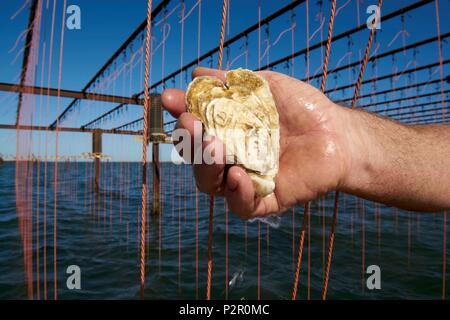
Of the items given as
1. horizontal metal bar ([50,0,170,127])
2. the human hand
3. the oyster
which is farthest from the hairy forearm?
horizontal metal bar ([50,0,170,127])

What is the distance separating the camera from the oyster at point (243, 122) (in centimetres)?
183

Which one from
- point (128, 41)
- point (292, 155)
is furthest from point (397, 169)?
point (128, 41)

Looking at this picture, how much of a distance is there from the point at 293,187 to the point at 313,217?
954 cm

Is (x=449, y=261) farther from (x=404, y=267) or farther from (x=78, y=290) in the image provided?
(x=78, y=290)

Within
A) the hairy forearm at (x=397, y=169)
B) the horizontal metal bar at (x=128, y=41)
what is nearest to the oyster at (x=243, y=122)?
the hairy forearm at (x=397, y=169)

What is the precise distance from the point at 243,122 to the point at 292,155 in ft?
1.80

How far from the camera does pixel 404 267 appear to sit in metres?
6.16

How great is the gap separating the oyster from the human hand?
105 millimetres

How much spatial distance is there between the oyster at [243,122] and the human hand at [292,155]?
11 cm

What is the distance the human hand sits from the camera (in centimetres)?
177

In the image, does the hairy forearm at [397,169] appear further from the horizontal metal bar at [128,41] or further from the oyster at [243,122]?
the horizontal metal bar at [128,41]

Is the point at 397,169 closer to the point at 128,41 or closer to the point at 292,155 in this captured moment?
the point at 292,155

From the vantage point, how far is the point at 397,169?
83.4 inches

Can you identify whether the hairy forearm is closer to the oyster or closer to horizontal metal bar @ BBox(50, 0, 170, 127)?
the oyster
